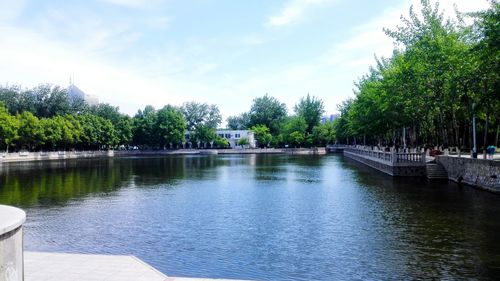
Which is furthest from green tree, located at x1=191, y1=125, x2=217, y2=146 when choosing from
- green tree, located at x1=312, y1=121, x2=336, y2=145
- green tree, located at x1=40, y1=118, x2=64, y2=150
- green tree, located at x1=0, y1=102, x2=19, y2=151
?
green tree, located at x1=0, y1=102, x2=19, y2=151

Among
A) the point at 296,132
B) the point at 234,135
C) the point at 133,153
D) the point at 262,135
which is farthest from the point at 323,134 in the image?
the point at 133,153

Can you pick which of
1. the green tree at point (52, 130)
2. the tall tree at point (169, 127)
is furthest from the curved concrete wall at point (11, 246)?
the tall tree at point (169, 127)

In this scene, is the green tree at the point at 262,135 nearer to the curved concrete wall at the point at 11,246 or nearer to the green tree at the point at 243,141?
the green tree at the point at 243,141

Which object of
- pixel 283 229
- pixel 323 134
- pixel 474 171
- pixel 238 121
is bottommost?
pixel 283 229

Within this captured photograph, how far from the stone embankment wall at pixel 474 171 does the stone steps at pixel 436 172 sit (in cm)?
42

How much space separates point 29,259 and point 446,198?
24383 millimetres

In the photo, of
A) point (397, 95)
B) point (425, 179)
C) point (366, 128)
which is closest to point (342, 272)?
point (425, 179)

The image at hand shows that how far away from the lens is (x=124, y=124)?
136500mm

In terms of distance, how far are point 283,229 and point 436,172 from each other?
26.7 metres

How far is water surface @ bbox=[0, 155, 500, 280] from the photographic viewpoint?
14.1 metres

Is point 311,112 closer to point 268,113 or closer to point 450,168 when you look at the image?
point 268,113

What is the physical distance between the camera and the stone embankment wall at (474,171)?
98.0 feet

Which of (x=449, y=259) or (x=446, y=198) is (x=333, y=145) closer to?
(x=446, y=198)

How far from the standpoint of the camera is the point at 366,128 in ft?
219
